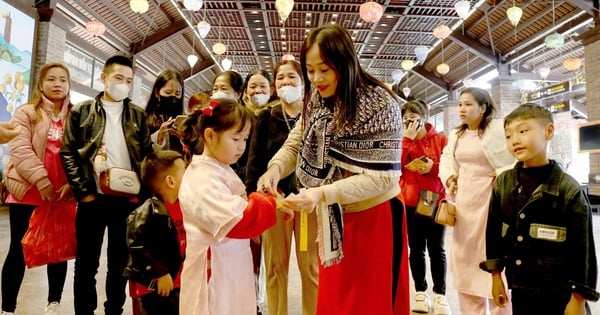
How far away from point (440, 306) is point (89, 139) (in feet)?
8.09

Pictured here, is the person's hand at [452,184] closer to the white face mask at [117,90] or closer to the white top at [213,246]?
the white top at [213,246]

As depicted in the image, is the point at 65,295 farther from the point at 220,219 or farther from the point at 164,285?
the point at 220,219

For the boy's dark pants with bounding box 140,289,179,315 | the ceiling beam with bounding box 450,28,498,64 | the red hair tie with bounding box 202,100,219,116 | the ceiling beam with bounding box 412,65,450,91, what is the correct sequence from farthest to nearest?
the ceiling beam with bounding box 412,65,450,91
the ceiling beam with bounding box 450,28,498,64
the boy's dark pants with bounding box 140,289,179,315
the red hair tie with bounding box 202,100,219,116

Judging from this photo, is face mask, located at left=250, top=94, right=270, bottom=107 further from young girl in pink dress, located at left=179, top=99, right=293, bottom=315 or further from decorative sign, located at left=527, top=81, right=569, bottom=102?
decorative sign, located at left=527, top=81, right=569, bottom=102

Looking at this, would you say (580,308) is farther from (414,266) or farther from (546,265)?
(414,266)

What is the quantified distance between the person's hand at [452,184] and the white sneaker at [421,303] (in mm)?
906

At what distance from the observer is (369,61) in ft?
43.4

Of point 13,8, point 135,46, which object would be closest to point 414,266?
point 13,8

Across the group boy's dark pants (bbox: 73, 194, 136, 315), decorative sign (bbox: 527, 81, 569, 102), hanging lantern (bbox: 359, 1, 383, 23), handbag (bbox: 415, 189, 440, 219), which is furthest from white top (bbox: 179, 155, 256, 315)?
decorative sign (bbox: 527, 81, 569, 102)

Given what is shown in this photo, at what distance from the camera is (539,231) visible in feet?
5.18

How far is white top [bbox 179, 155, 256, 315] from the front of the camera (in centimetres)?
143

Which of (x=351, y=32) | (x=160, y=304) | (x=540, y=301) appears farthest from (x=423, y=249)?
(x=351, y=32)

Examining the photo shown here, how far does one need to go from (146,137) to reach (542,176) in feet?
6.66

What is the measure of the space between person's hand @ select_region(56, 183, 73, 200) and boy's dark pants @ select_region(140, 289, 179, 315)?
37.5 inches
